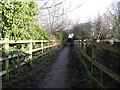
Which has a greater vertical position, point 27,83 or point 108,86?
point 108,86

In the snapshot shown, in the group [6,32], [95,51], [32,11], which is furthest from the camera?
[32,11]

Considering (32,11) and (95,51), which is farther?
(32,11)

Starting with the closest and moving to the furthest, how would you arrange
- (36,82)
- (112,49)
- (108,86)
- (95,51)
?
(112,49)
(108,86)
(95,51)
(36,82)

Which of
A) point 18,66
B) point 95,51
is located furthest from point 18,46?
point 95,51

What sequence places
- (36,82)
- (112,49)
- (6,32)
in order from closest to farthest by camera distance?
(112,49), (36,82), (6,32)

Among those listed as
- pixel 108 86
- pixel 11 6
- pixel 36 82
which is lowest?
pixel 36 82

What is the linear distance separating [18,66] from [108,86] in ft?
14.2

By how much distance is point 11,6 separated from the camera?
8.53 metres

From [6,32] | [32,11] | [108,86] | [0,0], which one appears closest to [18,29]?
[6,32]

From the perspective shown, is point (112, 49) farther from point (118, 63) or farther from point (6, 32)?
point (6, 32)

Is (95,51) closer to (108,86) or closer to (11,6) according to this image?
(108,86)

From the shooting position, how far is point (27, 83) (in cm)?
684

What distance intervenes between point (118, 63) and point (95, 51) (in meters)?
1.84

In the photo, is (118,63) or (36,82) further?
(36,82)
